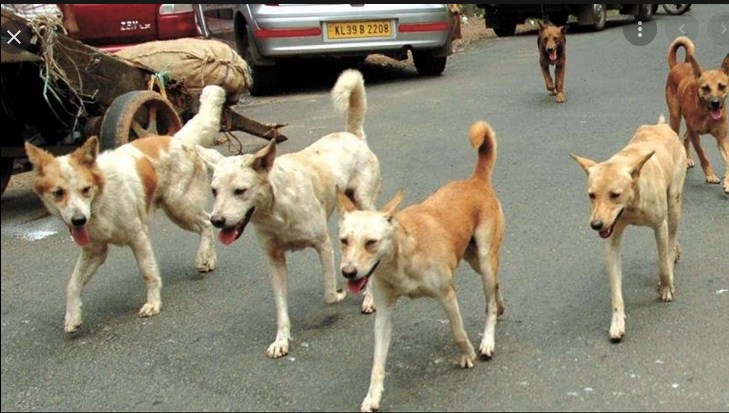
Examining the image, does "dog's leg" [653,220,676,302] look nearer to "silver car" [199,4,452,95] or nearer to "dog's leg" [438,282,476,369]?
"dog's leg" [438,282,476,369]

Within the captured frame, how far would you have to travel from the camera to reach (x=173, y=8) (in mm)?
1660

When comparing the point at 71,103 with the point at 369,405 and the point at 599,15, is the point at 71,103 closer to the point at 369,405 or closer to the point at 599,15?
the point at 369,405

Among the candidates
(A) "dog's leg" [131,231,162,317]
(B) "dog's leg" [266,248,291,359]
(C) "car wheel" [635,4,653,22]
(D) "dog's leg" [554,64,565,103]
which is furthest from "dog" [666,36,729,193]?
(A) "dog's leg" [131,231,162,317]

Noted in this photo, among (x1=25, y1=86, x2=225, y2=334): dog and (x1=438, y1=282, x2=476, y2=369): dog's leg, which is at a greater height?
(x1=25, y1=86, x2=225, y2=334): dog

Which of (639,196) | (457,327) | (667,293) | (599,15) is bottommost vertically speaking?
(667,293)

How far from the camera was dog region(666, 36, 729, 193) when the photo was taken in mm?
4879

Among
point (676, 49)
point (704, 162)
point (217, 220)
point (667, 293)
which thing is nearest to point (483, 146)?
point (217, 220)

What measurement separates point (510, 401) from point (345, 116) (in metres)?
1.57

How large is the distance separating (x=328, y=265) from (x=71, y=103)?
5.43 feet

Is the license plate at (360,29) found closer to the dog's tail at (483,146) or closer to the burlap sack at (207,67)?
the dog's tail at (483,146)

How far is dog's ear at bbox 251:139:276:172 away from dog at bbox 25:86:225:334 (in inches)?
18.8

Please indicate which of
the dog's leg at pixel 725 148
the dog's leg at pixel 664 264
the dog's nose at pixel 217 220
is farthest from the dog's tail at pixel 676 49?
the dog's nose at pixel 217 220

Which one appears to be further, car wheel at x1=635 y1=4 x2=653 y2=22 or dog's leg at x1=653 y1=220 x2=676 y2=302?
dog's leg at x1=653 y1=220 x2=676 y2=302

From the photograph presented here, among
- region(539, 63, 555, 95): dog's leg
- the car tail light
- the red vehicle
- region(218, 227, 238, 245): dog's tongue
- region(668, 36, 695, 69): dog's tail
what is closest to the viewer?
the red vehicle
